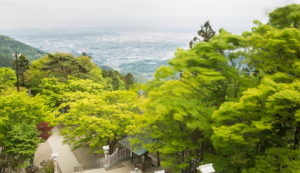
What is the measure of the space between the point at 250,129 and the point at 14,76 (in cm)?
2639

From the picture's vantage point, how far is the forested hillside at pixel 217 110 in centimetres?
735

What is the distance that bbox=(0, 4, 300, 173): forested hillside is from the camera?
735cm

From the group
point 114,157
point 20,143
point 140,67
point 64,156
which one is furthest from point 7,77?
point 140,67

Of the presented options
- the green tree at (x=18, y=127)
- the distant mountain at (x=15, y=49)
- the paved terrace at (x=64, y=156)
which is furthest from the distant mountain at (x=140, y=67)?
the green tree at (x=18, y=127)

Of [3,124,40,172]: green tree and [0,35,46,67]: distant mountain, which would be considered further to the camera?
[0,35,46,67]: distant mountain

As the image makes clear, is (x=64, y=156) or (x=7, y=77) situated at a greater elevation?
(x=7, y=77)

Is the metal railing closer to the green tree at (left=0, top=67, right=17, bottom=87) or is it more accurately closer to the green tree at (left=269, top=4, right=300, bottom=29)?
the green tree at (left=269, top=4, right=300, bottom=29)

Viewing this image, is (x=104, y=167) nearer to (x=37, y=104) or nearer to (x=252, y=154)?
(x=37, y=104)

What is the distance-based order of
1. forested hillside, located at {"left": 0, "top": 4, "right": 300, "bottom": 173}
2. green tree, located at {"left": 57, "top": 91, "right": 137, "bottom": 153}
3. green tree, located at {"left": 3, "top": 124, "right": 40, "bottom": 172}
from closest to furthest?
1. forested hillside, located at {"left": 0, "top": 4, "right": 300, "bottom": 173}
2. green tree, located at {"left": 3, "top": 124, "right": 40, "bottom": 172}
3. green tree, located at {"left": 57, "top": 91, "right": 137, "bottom": 153}

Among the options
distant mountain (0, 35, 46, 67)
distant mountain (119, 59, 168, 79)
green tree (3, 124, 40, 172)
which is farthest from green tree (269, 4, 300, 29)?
distant mountain (119, 59, 168, 79)

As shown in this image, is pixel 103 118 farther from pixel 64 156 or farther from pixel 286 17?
pixel 286 17

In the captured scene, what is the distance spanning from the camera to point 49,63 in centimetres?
2533

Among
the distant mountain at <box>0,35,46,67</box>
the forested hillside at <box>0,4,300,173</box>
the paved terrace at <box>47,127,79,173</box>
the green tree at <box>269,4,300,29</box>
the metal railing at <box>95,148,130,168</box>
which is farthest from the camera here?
the distant mountain at <box>0,35,46,67</box>

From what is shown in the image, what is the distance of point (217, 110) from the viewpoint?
7828 mm
